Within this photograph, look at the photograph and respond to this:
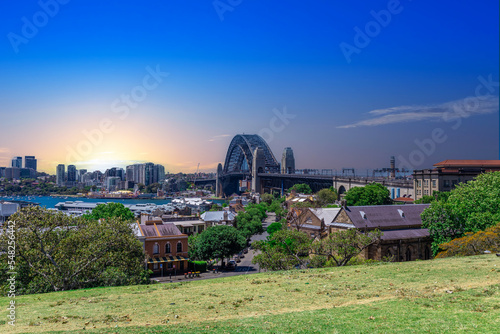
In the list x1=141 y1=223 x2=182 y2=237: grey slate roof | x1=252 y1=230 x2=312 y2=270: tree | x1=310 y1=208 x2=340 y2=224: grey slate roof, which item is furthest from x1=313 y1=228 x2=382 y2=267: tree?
x1=141 y1=223 x2=182 y2=237: grey slate roof

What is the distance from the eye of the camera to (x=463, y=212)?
126 ft

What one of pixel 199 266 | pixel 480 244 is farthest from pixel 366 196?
pixel 480 244

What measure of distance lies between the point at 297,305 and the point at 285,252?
1639cm

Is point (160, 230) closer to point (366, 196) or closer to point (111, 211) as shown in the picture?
point (111, 211)

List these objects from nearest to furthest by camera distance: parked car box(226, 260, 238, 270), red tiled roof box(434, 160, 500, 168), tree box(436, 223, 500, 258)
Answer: tree box(436, 223, 500, 258) → parked car box(226, 260, 238, 270) → red tiled roof box(434, 160, 500, 168)

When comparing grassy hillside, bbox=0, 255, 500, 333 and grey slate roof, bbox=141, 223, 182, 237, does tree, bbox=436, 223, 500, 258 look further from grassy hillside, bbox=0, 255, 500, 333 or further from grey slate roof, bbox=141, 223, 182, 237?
grey slate roof, bbox=141, 223, 182, 237

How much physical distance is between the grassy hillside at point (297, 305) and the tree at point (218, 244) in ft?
100

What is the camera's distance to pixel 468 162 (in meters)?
95.9

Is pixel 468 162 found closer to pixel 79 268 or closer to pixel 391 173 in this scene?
pixel 391 173

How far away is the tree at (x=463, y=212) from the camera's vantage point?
36.7 m

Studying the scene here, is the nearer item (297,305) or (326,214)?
(297,305)

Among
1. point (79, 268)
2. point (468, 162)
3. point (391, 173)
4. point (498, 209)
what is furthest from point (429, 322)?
point (391, 173)

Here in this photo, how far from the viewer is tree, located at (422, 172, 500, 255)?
3669 cm

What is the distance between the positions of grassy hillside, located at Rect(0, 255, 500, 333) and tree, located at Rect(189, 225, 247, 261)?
1204 inches
